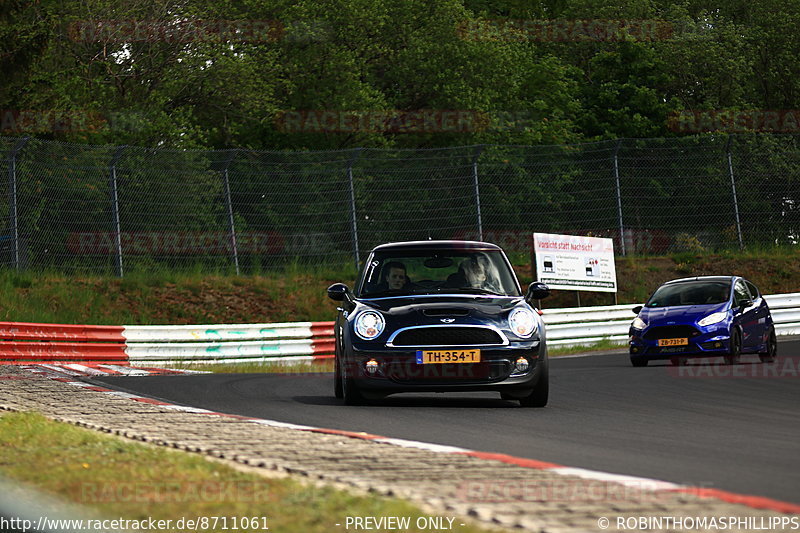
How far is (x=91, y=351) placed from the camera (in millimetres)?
20188

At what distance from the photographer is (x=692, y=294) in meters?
20.3

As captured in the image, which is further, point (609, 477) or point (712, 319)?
point (712, 319)

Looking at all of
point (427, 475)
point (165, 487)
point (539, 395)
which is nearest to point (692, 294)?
point (539, 395)

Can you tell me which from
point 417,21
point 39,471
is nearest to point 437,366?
point 39,471

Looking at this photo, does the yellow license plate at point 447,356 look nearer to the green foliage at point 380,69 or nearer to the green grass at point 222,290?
the green grass at point 222,290

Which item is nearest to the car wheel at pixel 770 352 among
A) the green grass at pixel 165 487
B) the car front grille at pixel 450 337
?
the car front grille at pixel 450 337

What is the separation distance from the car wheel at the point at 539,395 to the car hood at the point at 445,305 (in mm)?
721

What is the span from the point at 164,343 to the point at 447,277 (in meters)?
9.14

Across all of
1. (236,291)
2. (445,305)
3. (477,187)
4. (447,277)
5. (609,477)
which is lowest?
(609,477)

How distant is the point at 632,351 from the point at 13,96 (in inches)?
744

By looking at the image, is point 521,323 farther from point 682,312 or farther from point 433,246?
point 682,312

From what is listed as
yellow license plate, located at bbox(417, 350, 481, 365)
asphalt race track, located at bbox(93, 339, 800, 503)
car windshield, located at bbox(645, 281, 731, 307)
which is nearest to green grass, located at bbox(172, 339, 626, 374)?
asphalt race track, located at bbox(93, 339, 800, 503)

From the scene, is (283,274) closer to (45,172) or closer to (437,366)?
(45,172)

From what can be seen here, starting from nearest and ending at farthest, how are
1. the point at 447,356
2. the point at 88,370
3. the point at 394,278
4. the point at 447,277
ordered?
the point at 447,356
the point at 394,278
the point at 447,277
the point at 88,370
